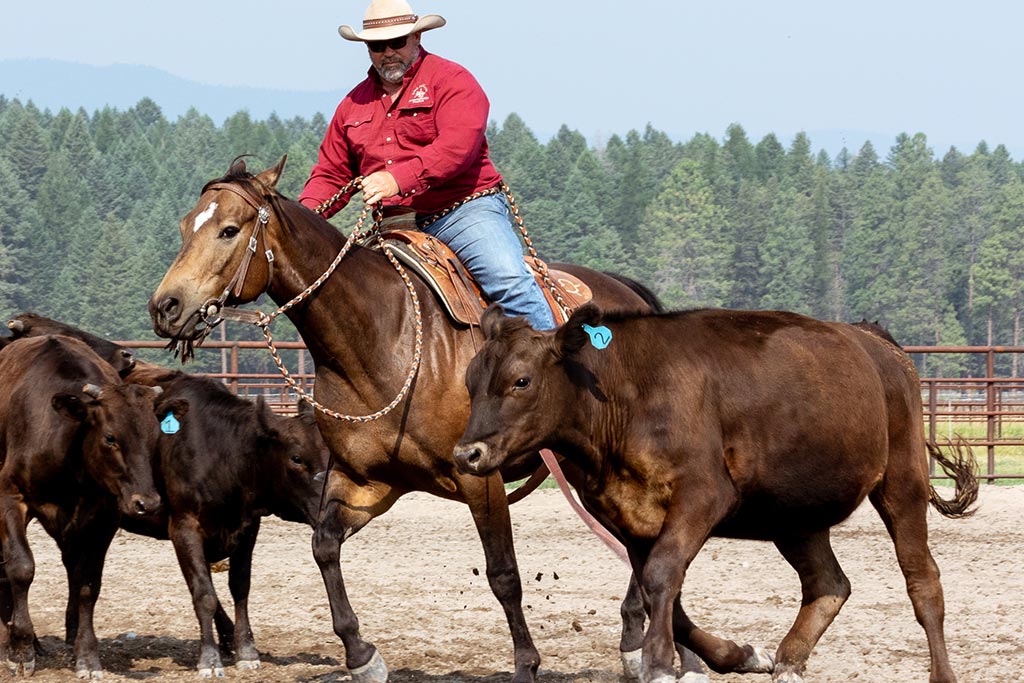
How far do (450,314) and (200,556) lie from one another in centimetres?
213

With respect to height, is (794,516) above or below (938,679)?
above

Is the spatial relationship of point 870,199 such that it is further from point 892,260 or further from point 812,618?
point 812,618

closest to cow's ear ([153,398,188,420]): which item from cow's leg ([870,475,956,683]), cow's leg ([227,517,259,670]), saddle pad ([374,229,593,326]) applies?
cow's leg ([227,517,259,670])

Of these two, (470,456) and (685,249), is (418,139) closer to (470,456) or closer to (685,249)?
(470,456)

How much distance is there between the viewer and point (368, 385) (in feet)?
20.4

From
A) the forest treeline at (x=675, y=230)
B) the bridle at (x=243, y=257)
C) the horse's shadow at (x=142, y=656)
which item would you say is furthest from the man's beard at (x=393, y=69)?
the forest treeline at (x=675, y=230)

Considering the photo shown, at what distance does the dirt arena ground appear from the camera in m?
7.10

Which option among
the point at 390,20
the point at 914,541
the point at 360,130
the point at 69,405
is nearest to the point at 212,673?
the point at 69,405

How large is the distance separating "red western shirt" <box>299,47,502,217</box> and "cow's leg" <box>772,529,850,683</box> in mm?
2075

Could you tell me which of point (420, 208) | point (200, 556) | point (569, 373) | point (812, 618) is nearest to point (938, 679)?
point (812, 618)

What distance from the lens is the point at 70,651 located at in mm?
7723

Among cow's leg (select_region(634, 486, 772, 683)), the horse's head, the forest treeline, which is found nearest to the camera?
cow's leg (select_region(634, 486, 772, 683))

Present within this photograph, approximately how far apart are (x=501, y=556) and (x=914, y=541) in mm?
1651

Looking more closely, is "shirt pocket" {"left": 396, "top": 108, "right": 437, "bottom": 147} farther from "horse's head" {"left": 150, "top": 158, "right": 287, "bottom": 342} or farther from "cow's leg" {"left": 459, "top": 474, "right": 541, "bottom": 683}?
"cow's leg" {"left": 459, "top": 474, "right": 541, "bottom": 683}
